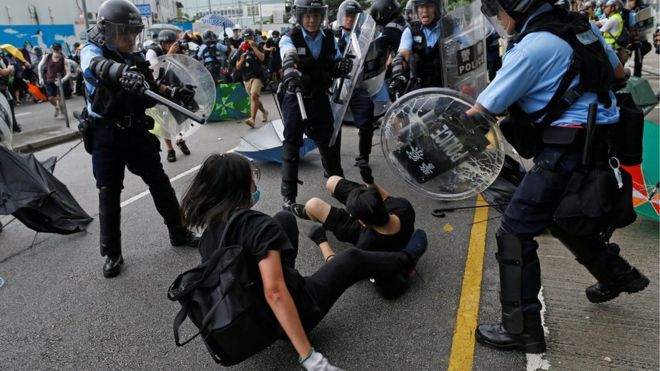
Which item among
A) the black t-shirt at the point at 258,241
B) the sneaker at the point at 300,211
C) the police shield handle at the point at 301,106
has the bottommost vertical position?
the sneaker at the point at 300,211

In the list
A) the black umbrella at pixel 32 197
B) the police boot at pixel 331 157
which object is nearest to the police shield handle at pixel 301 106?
the police boot at pixel 331 157

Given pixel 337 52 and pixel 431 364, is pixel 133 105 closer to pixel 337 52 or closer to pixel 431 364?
pixel 337 52

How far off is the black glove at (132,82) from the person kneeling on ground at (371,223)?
136cm

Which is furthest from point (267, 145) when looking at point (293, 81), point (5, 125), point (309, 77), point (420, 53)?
point (5, 125)

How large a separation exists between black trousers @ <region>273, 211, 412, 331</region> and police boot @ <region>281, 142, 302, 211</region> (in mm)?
1487

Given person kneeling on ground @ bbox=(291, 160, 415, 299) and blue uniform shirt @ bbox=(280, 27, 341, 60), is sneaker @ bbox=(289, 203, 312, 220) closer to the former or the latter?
person kneeling on ground @ bbox=(291, 160, 415, 299)

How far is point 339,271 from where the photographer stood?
96.5 inches

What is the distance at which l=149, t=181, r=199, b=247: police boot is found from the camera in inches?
140

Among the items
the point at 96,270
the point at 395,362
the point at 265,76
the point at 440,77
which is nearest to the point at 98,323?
the point at 96,270

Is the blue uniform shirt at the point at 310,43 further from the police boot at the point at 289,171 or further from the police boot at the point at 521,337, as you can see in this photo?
the police boot at the point at 521,337

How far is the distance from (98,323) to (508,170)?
10.8 ft

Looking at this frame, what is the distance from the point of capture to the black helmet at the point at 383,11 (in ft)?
17.3

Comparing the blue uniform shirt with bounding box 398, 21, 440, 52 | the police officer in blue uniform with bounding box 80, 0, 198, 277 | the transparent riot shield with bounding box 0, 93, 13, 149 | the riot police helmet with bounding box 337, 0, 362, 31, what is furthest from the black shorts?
the riot police helmet with bounding box 337, 0, 362, 31

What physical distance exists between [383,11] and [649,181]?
3196mm
